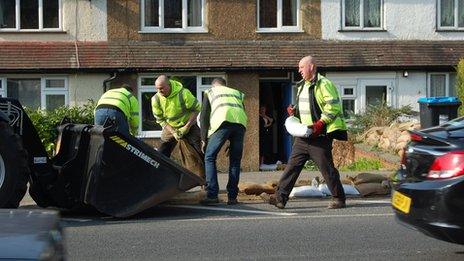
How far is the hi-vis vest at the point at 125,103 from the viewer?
1175 cm

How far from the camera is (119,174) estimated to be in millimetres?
9836

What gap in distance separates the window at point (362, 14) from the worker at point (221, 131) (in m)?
11.4

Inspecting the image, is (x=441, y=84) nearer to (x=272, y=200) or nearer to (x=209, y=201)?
(x=272, y=200)

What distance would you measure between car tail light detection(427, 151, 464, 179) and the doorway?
1505 centimetres

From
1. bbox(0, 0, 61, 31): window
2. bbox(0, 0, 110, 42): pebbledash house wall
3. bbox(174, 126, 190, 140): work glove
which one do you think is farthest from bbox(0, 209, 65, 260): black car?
bbox(0, 0, 61, 31): window

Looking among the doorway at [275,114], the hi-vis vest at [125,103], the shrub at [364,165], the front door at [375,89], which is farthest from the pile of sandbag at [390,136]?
the hi-vis vest at [125,103]

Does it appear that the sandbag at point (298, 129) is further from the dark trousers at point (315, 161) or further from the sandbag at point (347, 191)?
the sandbag at point (347, 191)

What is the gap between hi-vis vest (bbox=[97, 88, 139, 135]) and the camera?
38.5 feet

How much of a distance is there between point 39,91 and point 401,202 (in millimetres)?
15110

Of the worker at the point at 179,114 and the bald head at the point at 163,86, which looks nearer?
the bald head at the point at 163,86


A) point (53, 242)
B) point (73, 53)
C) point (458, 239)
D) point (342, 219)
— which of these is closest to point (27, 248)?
point (53, 242)

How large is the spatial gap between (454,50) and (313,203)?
12174 mm

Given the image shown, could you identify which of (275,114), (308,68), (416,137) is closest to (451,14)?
(275,114)

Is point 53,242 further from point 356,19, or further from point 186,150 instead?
point 356,19
